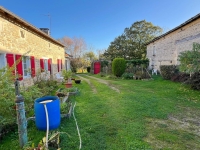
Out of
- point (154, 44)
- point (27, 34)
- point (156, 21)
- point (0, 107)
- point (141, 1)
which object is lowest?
point (0, 107)

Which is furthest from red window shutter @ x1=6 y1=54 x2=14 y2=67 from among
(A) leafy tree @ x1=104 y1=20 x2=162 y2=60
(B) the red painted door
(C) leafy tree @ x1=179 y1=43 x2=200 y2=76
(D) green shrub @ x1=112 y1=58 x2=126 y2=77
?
(A) leafy tree @ x1=104 y1=20 x2=162 y2=60

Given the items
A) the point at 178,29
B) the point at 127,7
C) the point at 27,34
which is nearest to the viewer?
the point at 27,34

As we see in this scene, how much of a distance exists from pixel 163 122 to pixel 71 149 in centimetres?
251

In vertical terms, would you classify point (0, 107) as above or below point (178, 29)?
below

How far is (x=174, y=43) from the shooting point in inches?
468

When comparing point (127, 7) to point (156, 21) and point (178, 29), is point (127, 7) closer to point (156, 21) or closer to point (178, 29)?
point (178, 29)

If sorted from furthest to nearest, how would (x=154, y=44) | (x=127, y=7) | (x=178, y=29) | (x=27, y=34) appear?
(x=154, y=44) → (x=127, y=7) → (x=178, y=29) → (x=27, y=34)

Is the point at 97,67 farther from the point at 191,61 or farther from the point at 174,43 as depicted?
the point at 191,61

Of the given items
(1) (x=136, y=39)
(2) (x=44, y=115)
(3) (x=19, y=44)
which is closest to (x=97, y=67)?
(1) (x=136, y=39)

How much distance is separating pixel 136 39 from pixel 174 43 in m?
13.2

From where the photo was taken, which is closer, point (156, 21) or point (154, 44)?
point (154, 44)

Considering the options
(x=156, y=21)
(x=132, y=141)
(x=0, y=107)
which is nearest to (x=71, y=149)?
(x=132, y=141)

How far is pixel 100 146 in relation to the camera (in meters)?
2.33

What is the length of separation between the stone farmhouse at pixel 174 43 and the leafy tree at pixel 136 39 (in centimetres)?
680
